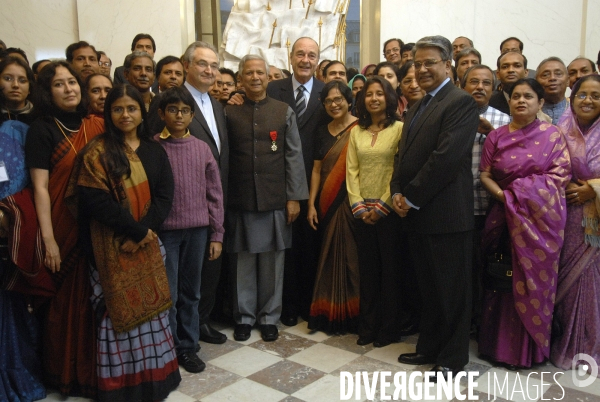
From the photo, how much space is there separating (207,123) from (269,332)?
1358 millimetres

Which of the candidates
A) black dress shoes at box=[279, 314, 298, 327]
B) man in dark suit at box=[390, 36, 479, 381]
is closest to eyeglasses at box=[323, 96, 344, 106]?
man in dark suit at box=[390, 36, 479, 381]

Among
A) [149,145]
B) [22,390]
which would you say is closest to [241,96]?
[149,145]

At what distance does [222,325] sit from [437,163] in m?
1.87

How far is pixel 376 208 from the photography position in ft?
10.4

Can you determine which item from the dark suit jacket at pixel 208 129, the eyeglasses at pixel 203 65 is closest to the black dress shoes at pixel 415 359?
the dark suit jacket at pixel 208 129

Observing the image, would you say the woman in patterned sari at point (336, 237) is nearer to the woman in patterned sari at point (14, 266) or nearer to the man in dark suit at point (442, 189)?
the man in dark suit at point (442, 189)

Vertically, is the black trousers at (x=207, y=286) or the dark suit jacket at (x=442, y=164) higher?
the dark suit jacket at (x=442, y=164)

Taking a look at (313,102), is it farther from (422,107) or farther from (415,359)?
(415,359)

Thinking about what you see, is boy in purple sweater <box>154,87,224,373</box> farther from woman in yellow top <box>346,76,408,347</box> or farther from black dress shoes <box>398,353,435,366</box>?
black dress shoes <box>398,353,435,366</box>

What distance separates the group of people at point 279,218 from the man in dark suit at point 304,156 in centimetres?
2

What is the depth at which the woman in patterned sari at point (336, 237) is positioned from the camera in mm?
3410

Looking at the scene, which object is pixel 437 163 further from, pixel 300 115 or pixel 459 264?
pixel 300 115

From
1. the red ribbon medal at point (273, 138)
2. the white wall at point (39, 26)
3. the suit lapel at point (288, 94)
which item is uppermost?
the white wall at point (39, 26)

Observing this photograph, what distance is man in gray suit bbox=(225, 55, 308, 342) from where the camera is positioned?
334 cm
